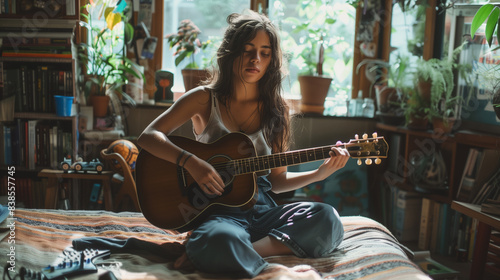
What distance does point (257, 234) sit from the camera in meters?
1.63

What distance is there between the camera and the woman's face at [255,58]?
5.61ft

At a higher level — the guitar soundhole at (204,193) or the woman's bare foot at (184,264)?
the guitar soundhole at (204,193)

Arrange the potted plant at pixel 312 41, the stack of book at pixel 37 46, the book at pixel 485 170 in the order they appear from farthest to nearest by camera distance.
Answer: the potted plant at pixel 312 41
the stack of book at pixel 37 46
the book at pixel 485 170

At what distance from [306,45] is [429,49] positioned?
82cm

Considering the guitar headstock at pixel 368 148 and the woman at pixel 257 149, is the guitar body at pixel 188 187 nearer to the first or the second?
the woman at pixel 257 149

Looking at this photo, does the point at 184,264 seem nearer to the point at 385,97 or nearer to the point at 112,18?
the point at 112,18

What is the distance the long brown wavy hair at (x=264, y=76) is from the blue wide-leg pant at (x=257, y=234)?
0.21 meters

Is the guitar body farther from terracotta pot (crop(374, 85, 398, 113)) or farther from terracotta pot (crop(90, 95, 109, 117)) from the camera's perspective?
terracotta pot (crop(374, 85, 398, 113))

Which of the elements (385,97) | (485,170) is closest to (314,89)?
(385,97)

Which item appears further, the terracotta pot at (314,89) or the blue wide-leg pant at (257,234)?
the terracotta pot at (314,89)

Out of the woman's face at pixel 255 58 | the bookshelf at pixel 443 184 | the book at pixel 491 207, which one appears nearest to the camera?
the woman's face at pixel 255 58

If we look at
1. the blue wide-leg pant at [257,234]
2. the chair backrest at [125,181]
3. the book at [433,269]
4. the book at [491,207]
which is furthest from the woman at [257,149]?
the chair backrest at [125,181]

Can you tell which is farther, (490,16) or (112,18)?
(112,18)

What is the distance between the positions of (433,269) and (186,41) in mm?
1931
